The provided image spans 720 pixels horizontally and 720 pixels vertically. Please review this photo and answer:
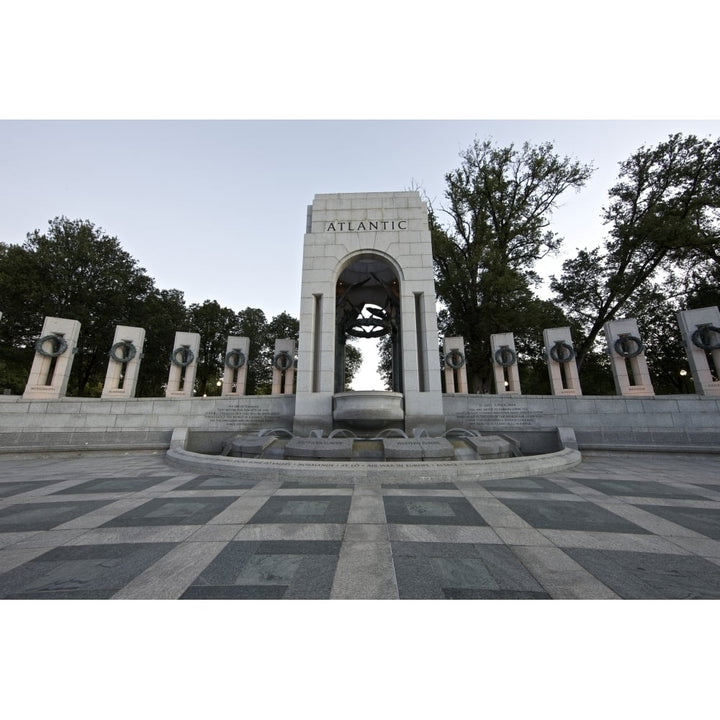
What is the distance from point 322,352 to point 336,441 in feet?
16.8

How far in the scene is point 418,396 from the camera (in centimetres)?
1261

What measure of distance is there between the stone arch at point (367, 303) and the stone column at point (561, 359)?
8624 mm

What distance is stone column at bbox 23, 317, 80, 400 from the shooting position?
14.2 metres

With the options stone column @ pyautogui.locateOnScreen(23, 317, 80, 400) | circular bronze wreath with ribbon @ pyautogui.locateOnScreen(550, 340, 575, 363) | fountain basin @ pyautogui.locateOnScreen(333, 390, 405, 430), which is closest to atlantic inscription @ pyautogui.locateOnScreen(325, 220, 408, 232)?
fountain basin @ pyautogui.locateOnScreen(333, 390, 405, 430)

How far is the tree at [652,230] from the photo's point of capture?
70.5ft

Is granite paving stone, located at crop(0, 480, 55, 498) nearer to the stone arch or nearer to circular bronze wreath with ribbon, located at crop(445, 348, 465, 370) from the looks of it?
the stone arch

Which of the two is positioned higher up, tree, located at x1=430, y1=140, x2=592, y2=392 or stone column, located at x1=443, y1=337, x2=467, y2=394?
tree, located at x1=430, y1=140, x2=592, y2=392

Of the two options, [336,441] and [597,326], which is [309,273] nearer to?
[336,441]

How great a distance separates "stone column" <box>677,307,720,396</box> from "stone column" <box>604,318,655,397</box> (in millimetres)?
1735

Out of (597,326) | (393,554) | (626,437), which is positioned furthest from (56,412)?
(597,326)

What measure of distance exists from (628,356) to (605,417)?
420 cm

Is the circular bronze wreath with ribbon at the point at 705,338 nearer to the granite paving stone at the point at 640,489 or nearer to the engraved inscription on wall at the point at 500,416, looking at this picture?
the engraved inscription on wall at the point at 500,416

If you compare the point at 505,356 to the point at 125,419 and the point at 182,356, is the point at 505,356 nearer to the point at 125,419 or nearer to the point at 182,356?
the point at 182,356

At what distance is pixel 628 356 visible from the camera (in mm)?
15039
